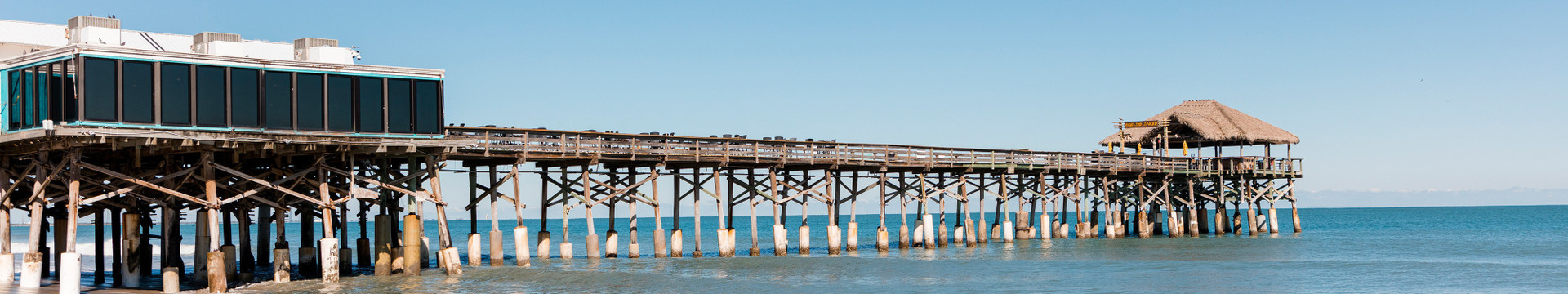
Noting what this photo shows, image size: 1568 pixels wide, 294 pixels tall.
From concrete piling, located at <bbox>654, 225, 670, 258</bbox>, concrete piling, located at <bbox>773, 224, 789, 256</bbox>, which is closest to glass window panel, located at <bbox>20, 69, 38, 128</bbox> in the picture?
concrete piling, located at <bbox>654, 225, 670, 258</bbox>

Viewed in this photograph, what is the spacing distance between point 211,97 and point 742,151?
14.5 metres

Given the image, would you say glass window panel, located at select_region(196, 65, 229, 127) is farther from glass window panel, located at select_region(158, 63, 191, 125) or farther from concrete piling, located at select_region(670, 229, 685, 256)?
concrete piling, located at select_region(670, 229, 685, 256)

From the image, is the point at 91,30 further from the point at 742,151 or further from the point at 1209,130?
the point at 1209,130

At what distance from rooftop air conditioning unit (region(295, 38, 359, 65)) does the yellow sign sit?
36427mm

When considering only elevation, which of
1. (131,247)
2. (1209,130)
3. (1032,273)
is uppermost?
(1209,130)

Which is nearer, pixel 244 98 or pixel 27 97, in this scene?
pixel 27 97

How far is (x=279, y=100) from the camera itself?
73.3 feet

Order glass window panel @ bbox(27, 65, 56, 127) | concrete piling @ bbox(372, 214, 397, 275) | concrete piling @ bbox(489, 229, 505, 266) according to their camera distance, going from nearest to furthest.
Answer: glass window panel @ bbox(27, 65, 56, 127) < concrete piling @ bbox(372, 214, 397, 275) < concrete piling @ bbox(489, 229, 505, 266)

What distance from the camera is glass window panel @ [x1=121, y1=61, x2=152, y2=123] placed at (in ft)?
66.9

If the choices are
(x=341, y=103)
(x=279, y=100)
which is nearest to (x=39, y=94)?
(x=279, y=100)

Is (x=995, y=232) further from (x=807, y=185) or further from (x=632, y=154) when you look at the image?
(x=632, y=154)

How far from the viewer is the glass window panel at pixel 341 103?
23.0 metres

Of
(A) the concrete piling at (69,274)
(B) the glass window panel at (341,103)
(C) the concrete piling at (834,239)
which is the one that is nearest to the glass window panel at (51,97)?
(A) the concrete piling at (69,274)

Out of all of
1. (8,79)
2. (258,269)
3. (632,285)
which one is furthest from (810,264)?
(8,79)
